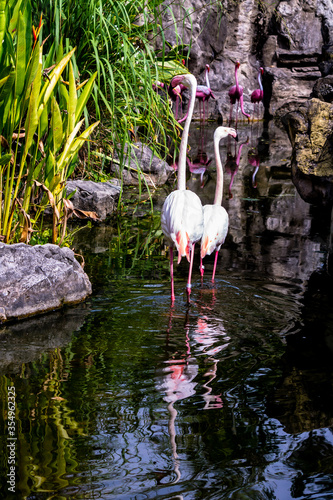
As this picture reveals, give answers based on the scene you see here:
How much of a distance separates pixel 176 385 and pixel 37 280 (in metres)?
1.16

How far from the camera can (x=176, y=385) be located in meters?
2.34

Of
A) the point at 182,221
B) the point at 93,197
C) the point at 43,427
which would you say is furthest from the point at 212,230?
the point at 43,427

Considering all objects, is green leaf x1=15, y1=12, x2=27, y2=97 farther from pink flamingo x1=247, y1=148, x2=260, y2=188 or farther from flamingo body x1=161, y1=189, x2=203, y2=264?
pink flamingo x1=247, y1=148, x2=260, y2=188

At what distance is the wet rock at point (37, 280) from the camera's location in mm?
3020

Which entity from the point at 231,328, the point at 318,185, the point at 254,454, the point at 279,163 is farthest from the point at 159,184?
the point at 254,454

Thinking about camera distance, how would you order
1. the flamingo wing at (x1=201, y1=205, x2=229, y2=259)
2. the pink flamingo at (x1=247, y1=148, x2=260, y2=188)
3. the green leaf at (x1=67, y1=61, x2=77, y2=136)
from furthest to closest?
the pink flamingo at (x1=247, y1=148, x2=260, y2=188) < the flamingo wing at (x1=201, y1=205, x2=229, y2=259) < the green leaf at (x1=67, y1=61, x2=77, y2=136)

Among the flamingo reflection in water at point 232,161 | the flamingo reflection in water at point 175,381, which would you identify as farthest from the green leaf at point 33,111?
the flamingo reflection in water at point 232,161

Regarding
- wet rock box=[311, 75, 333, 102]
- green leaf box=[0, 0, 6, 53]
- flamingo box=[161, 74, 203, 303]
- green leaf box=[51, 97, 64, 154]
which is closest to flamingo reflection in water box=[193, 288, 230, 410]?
flamingo box=[161, 74, 203, 303]

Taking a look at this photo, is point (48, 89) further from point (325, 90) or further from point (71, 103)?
point (325, 90)

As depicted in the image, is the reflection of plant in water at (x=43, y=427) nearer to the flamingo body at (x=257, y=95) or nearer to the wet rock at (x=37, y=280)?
the wet rock at (x=37, y=280)

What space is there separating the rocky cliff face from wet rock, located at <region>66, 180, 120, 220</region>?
33.6 feet

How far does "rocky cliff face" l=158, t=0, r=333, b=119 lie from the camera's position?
51.7ft

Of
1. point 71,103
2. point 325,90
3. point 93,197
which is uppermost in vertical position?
point 325,90

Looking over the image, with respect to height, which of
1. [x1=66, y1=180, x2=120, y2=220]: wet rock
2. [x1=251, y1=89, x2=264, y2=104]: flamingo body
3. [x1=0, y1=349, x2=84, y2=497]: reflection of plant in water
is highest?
[x1=251, y1=89, x2=264, y2=104]: flamingo body
